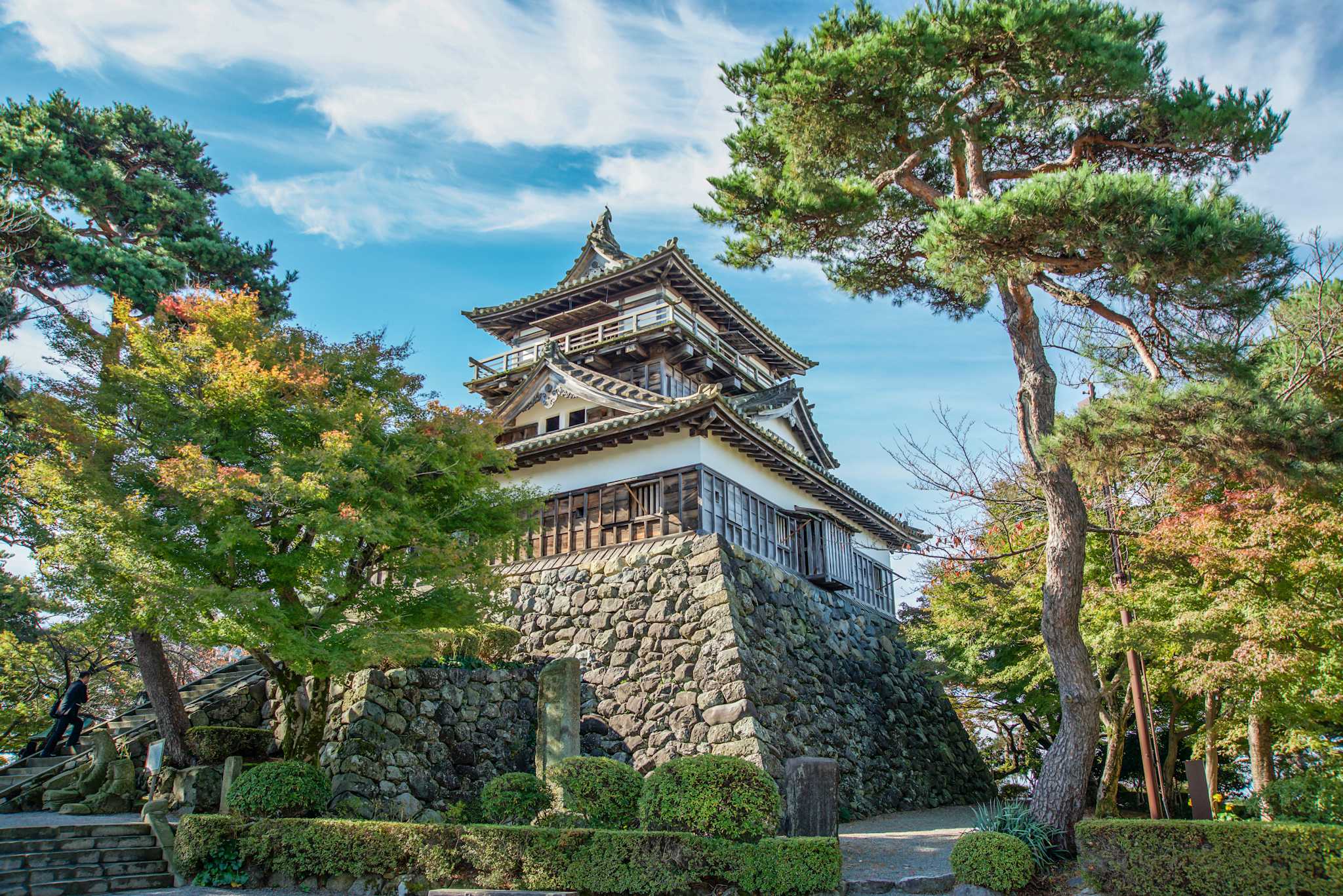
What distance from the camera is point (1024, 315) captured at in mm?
11609

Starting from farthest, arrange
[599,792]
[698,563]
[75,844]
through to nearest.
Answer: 1. [698,563]
2. [75,844]
3. [599,792]

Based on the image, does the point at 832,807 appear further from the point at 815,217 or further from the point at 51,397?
the point at 51,397

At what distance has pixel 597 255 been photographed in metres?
25.7

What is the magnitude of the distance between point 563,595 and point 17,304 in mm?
12047

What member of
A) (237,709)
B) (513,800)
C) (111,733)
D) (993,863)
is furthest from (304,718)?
(993,863)

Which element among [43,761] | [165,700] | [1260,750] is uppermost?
[165,700]

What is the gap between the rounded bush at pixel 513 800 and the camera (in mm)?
10547

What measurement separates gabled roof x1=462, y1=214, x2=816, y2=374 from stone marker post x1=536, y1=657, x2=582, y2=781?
1260cm

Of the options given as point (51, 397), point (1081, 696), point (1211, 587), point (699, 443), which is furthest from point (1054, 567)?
point (51, 397)

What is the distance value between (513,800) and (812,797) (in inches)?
149

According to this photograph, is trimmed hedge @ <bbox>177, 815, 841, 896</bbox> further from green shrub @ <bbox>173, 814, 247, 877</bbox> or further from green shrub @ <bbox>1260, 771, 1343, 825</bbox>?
green shrub @ <bbox>1260, 771, 1343, 825</bbox>

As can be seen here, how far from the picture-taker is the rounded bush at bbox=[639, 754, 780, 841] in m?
9.32

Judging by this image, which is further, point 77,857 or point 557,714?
point 557,714

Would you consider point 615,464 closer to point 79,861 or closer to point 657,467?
point 657,467
